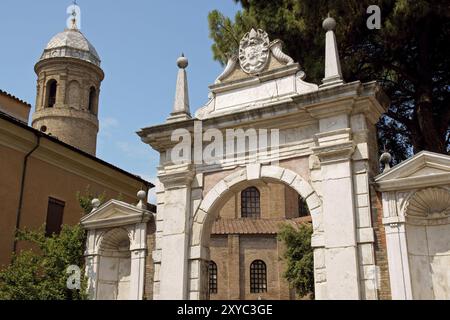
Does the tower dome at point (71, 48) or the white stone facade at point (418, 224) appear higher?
the tower dome at point (71, 48)

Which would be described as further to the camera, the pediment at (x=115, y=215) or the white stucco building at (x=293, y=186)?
the pediment at (x=115, y=215)

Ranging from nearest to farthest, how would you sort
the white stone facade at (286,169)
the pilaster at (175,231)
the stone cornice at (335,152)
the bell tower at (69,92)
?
the white stone facade at (286,169)
the stone cornice at (335,152)
the pilaster at (175,231)
the bell tower at (69,92)

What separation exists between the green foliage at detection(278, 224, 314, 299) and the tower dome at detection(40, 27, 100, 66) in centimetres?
1677

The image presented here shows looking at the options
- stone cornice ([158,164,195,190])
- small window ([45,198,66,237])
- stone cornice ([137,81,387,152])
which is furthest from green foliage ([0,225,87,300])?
small window ([45,198,66,237])

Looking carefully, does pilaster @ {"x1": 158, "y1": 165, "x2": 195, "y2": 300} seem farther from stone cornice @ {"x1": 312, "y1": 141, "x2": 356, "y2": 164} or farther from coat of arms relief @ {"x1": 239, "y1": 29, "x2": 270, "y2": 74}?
stone cornice @ {"x1": 312, "y1": 141, "x2": 356, "y2": 164}

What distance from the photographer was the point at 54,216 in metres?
17.4

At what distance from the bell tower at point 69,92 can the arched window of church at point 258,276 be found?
11.7 m

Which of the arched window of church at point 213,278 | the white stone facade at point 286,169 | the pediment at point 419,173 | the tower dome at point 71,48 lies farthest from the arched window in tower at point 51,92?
the pediment at point 419,173

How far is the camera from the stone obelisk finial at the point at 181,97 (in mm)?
11570

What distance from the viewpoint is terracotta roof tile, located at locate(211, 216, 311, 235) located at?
107 ft

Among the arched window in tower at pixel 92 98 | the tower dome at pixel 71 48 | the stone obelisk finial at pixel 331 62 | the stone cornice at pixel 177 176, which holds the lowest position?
the stone cornice at pixel 177 176

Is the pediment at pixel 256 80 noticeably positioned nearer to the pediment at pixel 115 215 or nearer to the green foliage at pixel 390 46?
the pediment at pixel 115 215

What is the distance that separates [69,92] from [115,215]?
20684 millimetres

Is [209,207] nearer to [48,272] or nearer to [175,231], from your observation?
[175,231]
